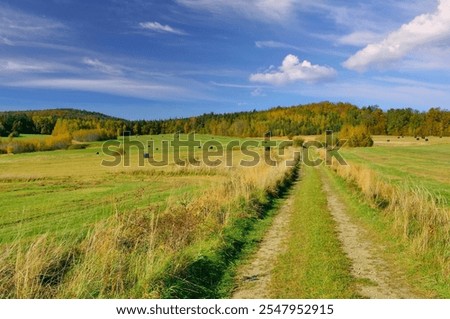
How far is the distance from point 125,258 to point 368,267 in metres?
5.20

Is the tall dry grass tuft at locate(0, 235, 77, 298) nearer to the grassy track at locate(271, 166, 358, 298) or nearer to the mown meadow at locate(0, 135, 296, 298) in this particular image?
the mown meadow at locate(0, 135, 296, 298)

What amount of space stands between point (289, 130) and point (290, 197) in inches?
5757

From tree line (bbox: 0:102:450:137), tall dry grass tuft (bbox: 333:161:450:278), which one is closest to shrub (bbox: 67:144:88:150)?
tree line (bbox: 0:102:450:137)

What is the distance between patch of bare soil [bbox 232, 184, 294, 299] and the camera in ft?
25.0

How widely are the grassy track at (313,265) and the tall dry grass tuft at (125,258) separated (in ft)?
4.90

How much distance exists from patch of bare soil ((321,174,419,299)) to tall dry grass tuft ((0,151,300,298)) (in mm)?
2982

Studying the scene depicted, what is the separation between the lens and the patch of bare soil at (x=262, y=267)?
7632mm

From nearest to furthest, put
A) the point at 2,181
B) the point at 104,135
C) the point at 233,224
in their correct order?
the point at 233,224 < the point at 2,181 < the point at 104,135

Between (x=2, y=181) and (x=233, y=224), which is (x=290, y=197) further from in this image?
(x=2, y=181)

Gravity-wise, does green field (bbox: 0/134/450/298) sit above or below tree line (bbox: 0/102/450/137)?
below

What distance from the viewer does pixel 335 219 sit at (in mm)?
14680

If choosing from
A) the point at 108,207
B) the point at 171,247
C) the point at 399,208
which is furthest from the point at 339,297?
the point at 108,207

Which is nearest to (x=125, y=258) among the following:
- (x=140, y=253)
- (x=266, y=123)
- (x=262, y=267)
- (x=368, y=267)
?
(x=140, y=253)

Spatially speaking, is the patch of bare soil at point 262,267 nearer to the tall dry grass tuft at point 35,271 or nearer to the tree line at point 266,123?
the tall dry grass tuft at point 35,271
